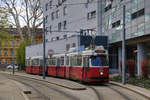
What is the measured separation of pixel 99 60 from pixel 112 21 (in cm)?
1901

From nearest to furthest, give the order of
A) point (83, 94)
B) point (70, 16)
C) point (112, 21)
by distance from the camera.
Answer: point (83, 94) < point (112, 21) < point (70, 16)

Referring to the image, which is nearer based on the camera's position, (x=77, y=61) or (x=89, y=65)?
(x=89, y=65)

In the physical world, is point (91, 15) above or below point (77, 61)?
above

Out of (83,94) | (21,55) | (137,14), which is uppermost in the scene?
(137,14)

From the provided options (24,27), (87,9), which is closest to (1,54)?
(24,27)

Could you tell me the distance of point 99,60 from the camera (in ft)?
76.0

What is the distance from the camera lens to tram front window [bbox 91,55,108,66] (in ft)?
75.6

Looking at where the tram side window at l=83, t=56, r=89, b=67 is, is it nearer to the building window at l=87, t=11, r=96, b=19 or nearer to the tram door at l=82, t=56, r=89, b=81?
the tram door at l=82, t=56, r=89, b=81

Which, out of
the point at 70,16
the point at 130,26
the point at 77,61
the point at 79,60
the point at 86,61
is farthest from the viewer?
the point at 70,16

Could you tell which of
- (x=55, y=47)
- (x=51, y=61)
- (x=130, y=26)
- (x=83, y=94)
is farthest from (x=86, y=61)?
(x=55, y=47)

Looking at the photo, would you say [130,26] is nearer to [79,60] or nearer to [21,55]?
[79,60]

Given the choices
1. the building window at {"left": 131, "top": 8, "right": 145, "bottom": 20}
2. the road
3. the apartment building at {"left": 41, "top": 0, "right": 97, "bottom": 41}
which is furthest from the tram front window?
the apartment building at {"left": 41, "top": 0, "right": 97, "bottom": 41}

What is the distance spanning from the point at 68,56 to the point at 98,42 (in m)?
14.2

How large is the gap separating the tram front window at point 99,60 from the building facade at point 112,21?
6.34 ft
